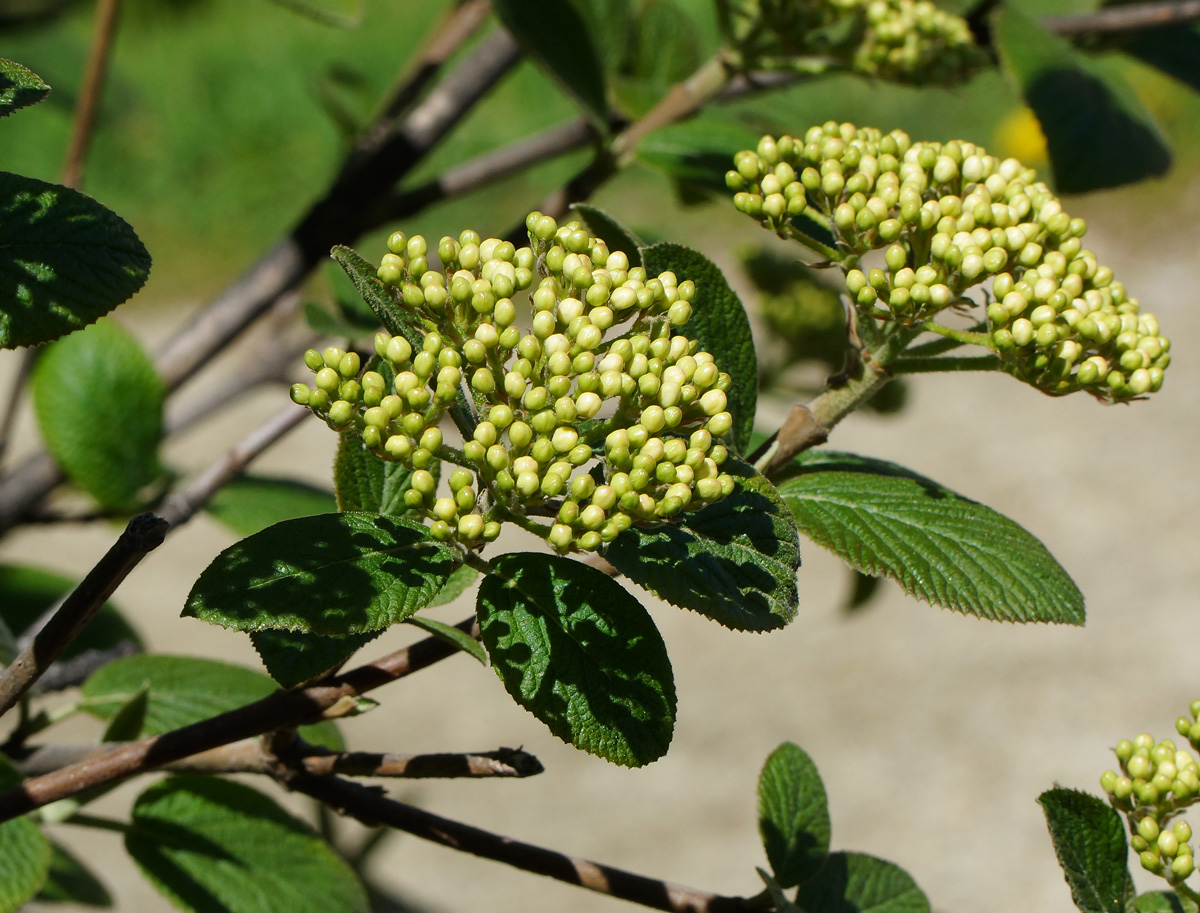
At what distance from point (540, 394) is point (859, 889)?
0.45 m

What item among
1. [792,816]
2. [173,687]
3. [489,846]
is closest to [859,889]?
[792,816]

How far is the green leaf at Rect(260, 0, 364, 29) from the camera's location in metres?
1.16

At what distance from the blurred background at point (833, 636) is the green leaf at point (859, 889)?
5.95 feet

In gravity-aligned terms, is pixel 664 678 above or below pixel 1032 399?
below

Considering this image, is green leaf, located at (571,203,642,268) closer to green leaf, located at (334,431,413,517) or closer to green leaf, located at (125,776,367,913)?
green leaf, located at (334,431,413,517)

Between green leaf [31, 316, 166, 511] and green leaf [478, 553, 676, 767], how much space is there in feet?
2.80

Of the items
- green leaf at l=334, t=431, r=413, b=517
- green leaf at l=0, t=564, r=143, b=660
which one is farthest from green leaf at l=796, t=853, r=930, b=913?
green leaf at l=0, t=564, r=143, b=660

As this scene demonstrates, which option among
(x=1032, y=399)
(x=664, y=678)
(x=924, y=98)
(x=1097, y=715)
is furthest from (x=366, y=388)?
(x=924, y=98)

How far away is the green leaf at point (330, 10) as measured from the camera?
1160 millimetres

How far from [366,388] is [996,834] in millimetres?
3791

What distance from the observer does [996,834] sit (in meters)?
3.85

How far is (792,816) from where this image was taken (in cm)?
81

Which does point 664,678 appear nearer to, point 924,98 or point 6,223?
point 6,223

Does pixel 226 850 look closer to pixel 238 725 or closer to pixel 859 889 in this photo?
pixel 238 725
